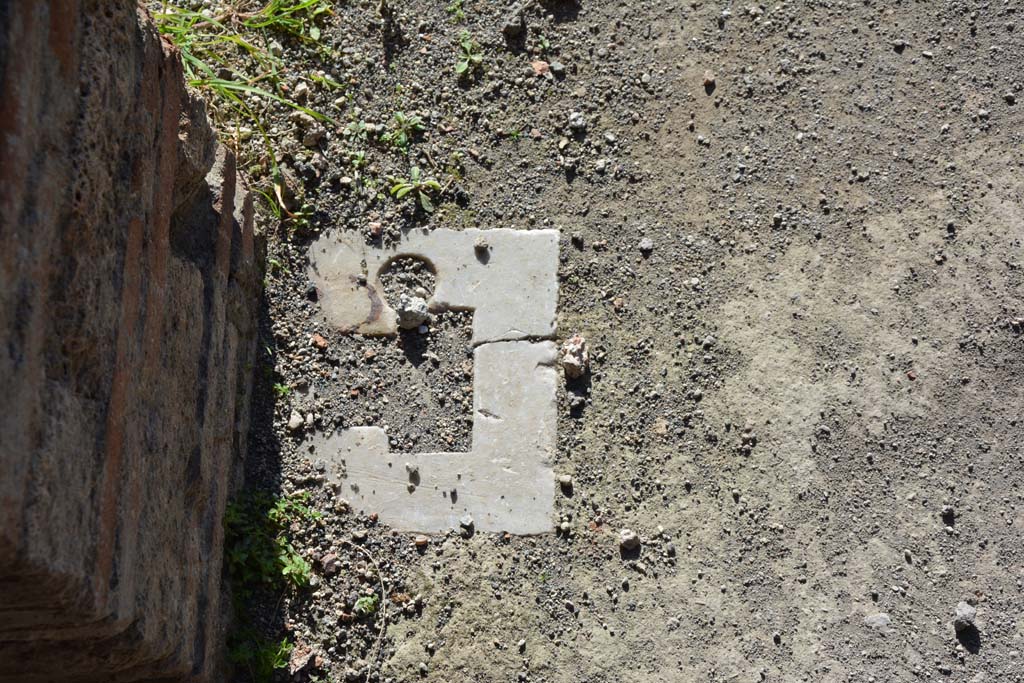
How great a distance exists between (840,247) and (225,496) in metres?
2.26

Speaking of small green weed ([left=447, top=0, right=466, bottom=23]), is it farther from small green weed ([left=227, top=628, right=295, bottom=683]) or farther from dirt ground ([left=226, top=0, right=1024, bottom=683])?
small green weed ([left=227, top=628, right=295, bottom=683])

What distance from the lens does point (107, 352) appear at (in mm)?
2156

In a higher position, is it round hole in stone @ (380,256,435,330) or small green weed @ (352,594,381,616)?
round hole in stone @ (380,256,435,330)

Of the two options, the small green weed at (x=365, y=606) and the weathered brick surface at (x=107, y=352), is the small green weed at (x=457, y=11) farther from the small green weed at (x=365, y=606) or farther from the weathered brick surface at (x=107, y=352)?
the small green weed at (x=365, y=606)

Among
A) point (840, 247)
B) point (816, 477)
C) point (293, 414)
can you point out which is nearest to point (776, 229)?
point (840, 247)

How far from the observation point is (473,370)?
355cm

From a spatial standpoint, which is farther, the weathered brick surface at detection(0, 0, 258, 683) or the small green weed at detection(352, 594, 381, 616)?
the small green weed at detection(352, 594, 381, 616)

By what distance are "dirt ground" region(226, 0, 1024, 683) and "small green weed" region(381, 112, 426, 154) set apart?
4 cm

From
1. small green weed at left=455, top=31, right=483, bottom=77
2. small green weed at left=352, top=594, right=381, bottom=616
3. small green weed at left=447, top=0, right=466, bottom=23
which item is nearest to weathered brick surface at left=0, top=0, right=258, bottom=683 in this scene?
small green weed at left=352, top=594, right=381, bottom=616

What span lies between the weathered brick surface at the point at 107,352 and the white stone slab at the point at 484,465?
1.65 ft

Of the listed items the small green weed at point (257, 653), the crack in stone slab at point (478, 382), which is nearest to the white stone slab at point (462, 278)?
the crack in stone slab at point (478, 382)

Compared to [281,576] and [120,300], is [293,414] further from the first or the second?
[120,300]

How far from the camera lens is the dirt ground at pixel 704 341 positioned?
3318mm

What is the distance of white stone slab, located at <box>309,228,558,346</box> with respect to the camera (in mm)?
3572
